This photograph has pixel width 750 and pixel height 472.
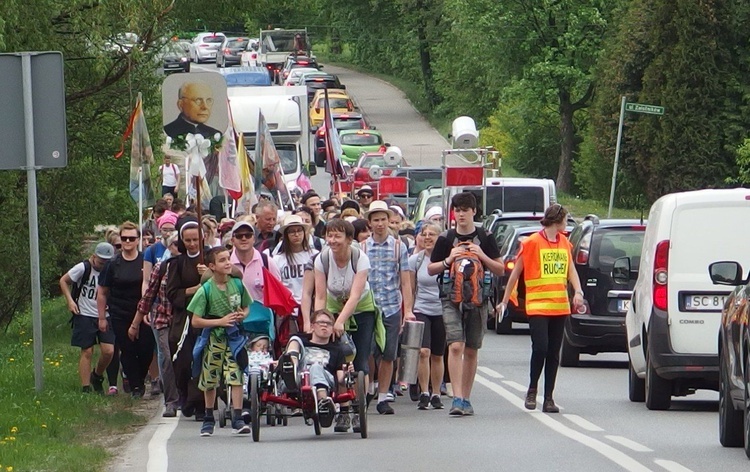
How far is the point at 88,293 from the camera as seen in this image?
1744 cm

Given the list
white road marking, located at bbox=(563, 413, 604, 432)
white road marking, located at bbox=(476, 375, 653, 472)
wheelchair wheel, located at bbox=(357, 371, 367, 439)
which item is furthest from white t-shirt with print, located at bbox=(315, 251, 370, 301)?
white road marking, located at bbox=(563, 413, 604, 432)

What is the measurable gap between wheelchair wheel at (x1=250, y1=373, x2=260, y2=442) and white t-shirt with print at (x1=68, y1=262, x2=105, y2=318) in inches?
184

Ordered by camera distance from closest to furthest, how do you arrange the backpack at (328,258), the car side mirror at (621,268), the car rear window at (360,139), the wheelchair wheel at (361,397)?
the wheelchair wheel at (361,397) < the backpack at (328,258) < the car side mirror at (621,268) < the car rear window at (360,139)

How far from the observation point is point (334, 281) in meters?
14.2

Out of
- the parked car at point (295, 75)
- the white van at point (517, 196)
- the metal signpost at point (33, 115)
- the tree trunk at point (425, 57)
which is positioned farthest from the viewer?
the tree trunk at point (425, 57)

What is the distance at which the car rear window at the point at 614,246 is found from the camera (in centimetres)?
2084

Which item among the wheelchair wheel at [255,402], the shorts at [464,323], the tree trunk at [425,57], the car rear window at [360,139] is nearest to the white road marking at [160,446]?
the wheelchair wheel at [255,402]

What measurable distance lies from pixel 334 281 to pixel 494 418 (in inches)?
67.9

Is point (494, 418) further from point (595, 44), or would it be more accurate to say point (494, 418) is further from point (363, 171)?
point (595, 44)

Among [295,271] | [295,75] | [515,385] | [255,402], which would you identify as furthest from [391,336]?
[295,75]

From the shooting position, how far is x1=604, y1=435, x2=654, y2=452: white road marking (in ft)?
39.9

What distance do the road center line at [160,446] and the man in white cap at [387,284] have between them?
1735mm

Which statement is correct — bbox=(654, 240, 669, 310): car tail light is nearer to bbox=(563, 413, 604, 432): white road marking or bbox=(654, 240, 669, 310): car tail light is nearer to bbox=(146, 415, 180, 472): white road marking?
bbox=(563, 413, 604, 432): white road marking

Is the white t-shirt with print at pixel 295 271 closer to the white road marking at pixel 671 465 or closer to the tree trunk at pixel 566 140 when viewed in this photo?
the white road marking at pixel 671 465
